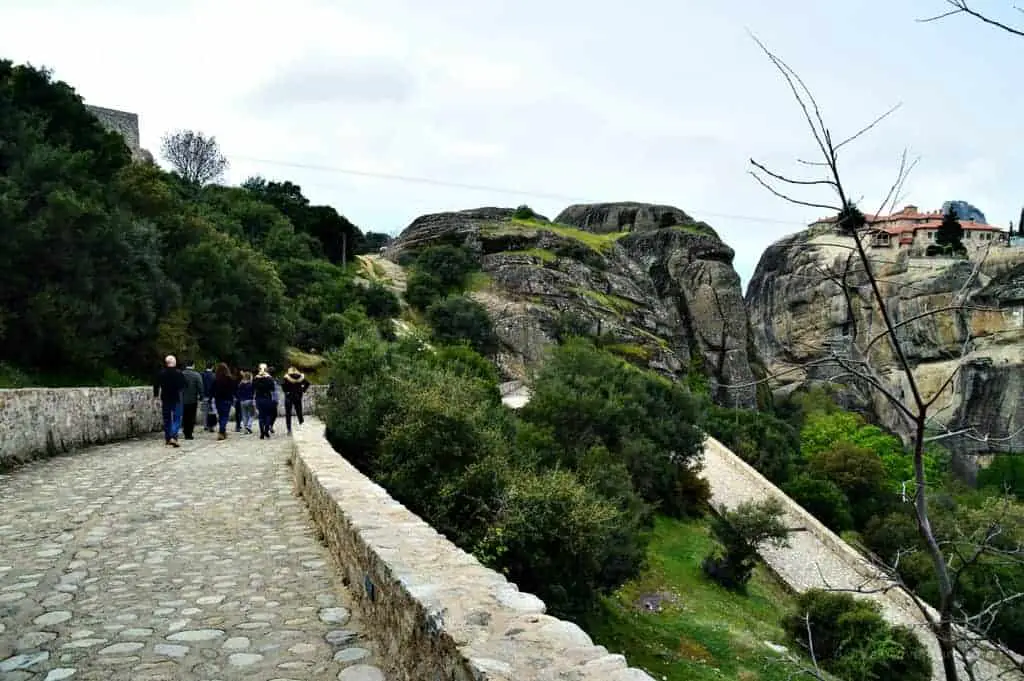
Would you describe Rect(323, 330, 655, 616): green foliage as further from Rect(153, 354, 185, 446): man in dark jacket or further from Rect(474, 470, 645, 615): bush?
Rect(153, 354, 185, 446): man in dark jacket

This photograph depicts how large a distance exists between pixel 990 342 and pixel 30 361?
60297 mm

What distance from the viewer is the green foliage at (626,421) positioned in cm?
2775

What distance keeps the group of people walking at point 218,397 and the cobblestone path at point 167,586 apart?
404 centimetres

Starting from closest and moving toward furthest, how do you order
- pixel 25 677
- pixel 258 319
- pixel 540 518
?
1. pixel 25 677
2. pixel 540 518
3. pixel 258 319

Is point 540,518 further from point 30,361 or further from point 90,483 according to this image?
point 30,361

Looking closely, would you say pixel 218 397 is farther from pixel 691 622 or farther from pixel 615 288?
pixel 615 288

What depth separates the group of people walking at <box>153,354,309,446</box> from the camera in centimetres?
1398

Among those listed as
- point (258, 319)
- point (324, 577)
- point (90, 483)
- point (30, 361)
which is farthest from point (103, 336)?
point (324, 577)

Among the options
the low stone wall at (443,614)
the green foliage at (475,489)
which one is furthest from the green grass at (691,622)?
the low stone wall at (443,614)

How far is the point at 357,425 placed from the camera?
46.0 ft

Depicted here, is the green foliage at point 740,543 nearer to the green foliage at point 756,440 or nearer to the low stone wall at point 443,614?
the green foliage at point 756,440

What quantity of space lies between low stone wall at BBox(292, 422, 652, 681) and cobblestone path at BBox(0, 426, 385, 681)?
0.24m

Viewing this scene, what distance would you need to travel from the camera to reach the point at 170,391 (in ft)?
45.6

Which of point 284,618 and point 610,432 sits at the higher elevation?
point 284,618
